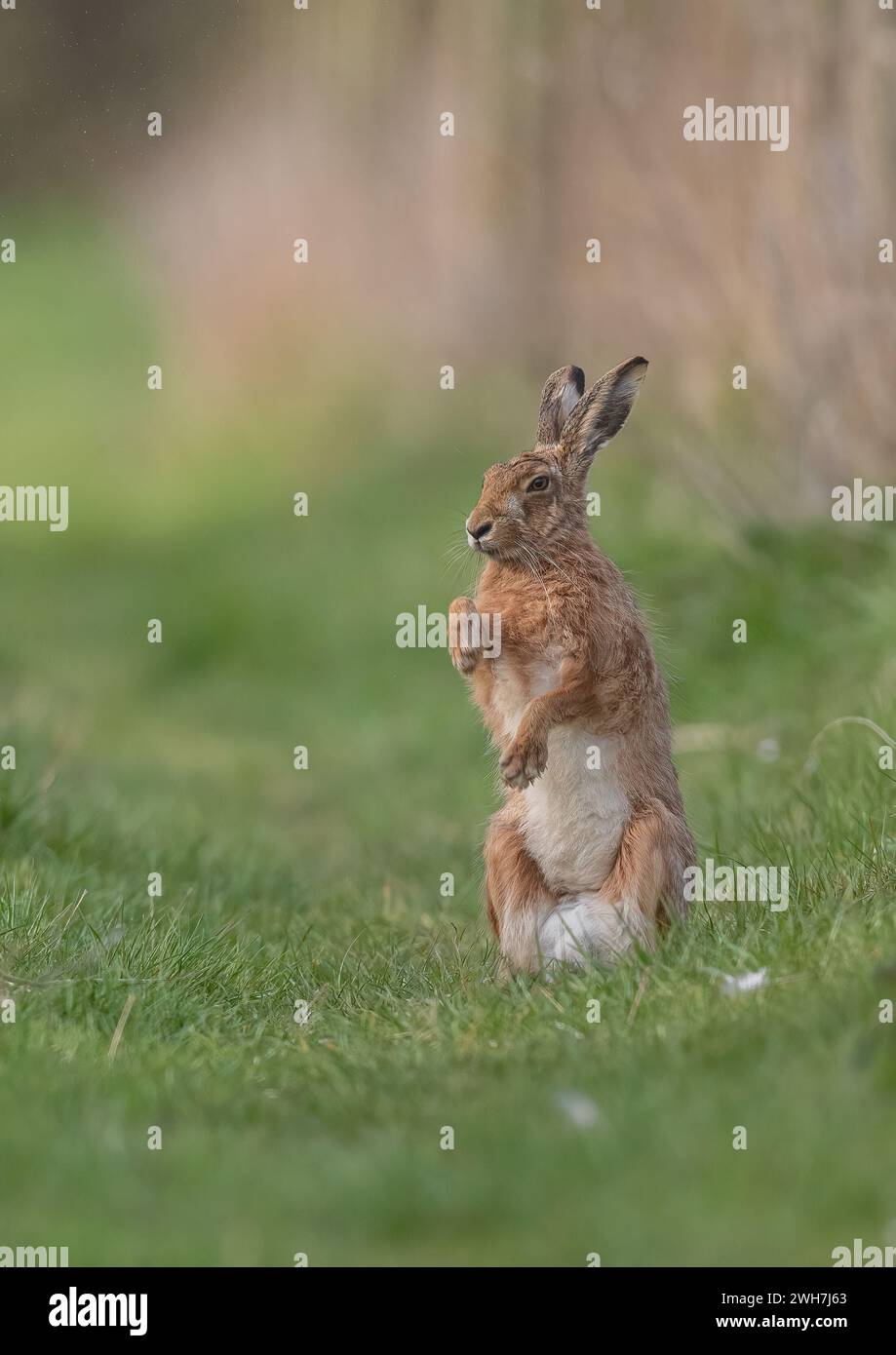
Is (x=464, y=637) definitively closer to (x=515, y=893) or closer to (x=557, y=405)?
(x=515, y=893)

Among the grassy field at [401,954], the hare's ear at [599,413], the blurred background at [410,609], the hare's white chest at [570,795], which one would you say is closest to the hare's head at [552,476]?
the hare's ear at [599,413]

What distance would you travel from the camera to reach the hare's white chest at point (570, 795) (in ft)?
16.6

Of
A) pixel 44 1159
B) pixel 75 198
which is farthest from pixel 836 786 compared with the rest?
pixel 75 198

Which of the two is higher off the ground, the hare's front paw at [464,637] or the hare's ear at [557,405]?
the hare's ear at [557,405]

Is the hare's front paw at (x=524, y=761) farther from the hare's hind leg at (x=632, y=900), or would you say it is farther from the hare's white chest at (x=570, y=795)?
the hare's hind leg at (x=632, y=900)

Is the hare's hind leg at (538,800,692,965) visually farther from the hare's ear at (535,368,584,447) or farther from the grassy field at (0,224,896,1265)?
the hare's ear at (535,368,584,447)

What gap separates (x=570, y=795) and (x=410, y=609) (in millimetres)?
6626

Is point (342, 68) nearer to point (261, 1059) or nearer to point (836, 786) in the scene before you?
point (836, 786)

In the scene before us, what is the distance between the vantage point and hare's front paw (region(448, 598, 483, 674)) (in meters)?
5.07

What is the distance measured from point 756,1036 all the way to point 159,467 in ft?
41.7

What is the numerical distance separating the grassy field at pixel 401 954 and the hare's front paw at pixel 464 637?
0.82m

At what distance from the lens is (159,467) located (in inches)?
635

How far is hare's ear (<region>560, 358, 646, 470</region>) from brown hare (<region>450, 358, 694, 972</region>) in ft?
0.09

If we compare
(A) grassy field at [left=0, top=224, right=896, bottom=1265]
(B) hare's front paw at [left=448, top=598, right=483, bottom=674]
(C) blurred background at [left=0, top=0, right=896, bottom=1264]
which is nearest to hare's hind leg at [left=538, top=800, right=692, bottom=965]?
(A) grassy field at [left=0, top=224, right=896, bottom=1265]
